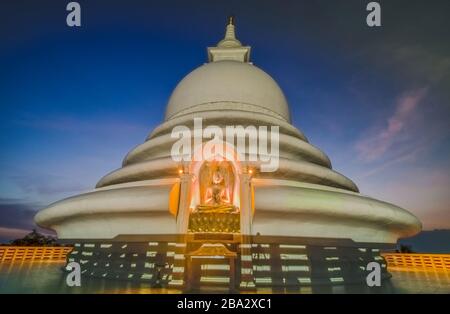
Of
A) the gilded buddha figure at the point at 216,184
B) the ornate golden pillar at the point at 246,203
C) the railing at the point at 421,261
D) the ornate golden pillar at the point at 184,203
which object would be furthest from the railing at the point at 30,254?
the railing at the point at 421,261

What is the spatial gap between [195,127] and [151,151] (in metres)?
1.95

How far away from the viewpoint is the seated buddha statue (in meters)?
7.48

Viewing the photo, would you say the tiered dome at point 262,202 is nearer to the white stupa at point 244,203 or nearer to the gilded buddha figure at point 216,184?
the white stupa at point 244,203

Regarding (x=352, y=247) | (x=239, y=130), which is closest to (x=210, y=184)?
(x=239, y=130)

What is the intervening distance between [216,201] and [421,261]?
12654 mm

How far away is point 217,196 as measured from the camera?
7.88 meters

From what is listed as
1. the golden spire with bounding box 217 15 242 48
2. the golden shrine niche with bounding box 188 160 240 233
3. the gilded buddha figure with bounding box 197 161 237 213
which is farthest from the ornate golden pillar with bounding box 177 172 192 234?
the golden spire with bounding box 217 15 242 48

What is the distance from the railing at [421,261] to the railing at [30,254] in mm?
17246

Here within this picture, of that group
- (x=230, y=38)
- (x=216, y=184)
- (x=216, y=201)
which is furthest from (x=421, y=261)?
(x=230, y=38)

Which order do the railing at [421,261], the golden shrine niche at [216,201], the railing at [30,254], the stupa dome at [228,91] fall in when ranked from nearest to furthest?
the golden shrine niche at [216,201]
the stupa dome at [228,91]
the railing at [421,261]
the railing at [30,254]

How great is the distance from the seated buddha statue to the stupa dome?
5.14 meters

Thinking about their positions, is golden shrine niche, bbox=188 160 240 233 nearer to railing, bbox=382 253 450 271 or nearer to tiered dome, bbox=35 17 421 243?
tiered dome, bbox=35 17 421 243

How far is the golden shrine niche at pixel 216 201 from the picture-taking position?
23.6 feet

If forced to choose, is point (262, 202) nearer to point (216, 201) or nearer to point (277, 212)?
point (277, 212)
